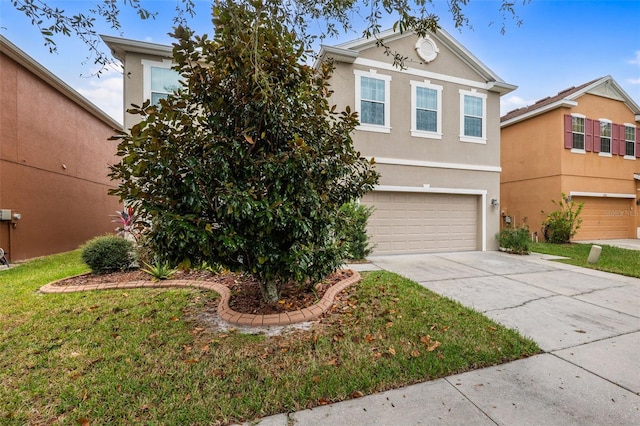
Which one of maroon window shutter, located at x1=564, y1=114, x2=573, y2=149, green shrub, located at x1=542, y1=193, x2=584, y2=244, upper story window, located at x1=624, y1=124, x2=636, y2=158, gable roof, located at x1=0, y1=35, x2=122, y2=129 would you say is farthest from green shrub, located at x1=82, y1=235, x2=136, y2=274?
upper story window, located at x1=624, y1=124, x2=636, y2=158

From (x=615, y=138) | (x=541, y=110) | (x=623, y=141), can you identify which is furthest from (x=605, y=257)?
(x=623, y=141)

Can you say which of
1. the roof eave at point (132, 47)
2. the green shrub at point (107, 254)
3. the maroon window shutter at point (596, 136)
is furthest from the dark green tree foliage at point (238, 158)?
the maroon window shutter at point (596, 136)

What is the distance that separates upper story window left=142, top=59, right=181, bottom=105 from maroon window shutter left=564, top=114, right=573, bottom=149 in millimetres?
15201

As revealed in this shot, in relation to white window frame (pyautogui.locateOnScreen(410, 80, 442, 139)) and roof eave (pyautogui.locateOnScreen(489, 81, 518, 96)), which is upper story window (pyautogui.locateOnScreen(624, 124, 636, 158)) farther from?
white window frame (pyautogui.locateOnScreen(410, 80, 442, 139))

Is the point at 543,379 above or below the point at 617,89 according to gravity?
below

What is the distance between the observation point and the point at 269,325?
3.76m

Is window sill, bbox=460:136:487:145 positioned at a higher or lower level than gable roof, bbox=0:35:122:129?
lower

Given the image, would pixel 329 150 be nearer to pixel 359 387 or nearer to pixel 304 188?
pixel 304 188

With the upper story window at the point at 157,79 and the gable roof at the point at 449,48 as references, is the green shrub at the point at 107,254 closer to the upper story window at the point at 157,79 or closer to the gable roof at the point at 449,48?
the upper story window at the point at 157,79

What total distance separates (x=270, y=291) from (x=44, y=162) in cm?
1055

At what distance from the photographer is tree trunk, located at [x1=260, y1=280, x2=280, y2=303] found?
4.19m

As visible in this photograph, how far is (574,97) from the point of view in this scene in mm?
12938

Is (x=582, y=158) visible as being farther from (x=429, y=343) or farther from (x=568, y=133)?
(x=429, y=343)

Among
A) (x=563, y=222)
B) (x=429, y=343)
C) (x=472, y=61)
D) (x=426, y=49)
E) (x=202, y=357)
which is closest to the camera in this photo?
(x=202, y=357)
